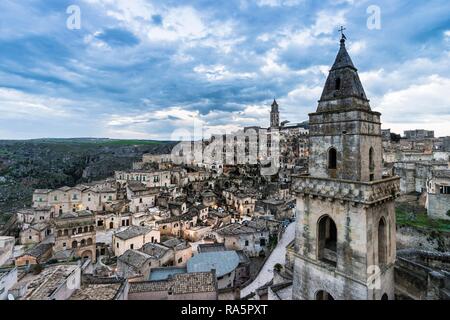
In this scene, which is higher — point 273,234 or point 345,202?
point 345,202

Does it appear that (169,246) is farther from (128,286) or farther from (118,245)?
(128,286)

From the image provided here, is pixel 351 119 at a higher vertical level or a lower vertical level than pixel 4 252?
higher

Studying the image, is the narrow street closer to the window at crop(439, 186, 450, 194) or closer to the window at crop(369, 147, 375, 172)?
the window at crop(369, 147, 375, 172)

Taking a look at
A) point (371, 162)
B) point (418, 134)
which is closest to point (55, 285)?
point (371, 162)

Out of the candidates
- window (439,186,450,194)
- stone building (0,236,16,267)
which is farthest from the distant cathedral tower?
stone building (0,236,16,267)

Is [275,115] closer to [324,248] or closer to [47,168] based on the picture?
[47,168]
